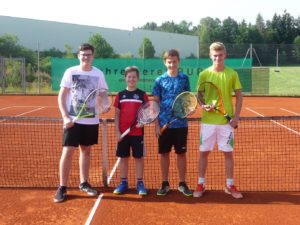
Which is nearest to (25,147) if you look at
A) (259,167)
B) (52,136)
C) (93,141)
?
(52,136)

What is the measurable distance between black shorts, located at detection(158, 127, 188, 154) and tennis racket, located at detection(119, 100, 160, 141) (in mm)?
261

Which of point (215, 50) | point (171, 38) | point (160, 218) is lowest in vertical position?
point (160, 218)

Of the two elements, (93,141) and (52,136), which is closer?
(93,141)

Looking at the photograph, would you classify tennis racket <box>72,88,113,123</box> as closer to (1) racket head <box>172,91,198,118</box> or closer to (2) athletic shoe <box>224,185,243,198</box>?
(1) racket head <box>172,91,198,118</box>

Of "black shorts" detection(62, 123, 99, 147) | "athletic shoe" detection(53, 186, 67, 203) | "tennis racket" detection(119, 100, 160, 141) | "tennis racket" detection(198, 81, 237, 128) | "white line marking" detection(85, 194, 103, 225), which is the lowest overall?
"white line marking" detection(85, 194, 103, 225)

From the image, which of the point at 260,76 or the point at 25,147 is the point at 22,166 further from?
the point at 260,76

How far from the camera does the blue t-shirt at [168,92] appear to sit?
469 centimetres

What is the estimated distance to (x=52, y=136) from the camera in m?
9.27

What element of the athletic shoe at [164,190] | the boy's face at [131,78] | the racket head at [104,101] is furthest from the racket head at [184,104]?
the athletic shoe at [164,190]

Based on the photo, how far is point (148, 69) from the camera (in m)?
19.6

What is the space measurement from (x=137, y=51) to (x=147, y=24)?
3430 inches

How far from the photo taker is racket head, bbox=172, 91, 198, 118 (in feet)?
15.1

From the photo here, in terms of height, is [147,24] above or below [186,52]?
above

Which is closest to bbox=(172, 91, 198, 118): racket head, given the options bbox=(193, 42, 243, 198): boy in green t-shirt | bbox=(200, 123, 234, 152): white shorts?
bbox=(193, 42, 243, 198): boy in green t-shirt
